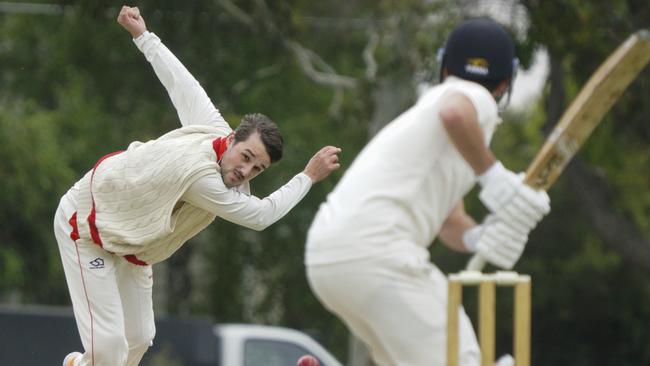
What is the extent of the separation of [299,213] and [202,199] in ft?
42.7

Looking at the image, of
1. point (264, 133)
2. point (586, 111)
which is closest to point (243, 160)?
point (264, 133)

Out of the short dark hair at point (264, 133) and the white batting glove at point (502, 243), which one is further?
the short dark hair at point (264, 133)

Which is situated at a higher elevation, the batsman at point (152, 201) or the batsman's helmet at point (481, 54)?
the batsman's helmet at point (481, 54)

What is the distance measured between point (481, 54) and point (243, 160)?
1011 millimetres

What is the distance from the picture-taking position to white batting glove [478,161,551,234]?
5.33 metres

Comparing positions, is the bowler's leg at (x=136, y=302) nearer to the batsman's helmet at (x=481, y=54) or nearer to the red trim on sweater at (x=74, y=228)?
the red trim on sweater at (x=74, y=228)

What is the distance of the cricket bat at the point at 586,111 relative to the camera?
5.37m

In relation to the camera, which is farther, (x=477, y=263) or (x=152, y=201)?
(x=152, y=201)

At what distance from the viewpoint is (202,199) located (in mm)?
5887

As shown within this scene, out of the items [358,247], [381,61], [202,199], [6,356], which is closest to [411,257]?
[358,247]

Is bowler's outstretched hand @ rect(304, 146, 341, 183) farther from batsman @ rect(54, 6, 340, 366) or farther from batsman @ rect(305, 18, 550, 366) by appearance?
batsman @ rect(305, 18, 550, 366)

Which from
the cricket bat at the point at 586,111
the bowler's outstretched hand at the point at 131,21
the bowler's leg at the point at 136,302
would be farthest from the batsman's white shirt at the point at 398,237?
the bowler's outstretched hand at the point at 131,21

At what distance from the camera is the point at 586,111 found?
5.48 metres

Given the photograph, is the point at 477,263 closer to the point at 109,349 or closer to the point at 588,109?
the point at 588,109
